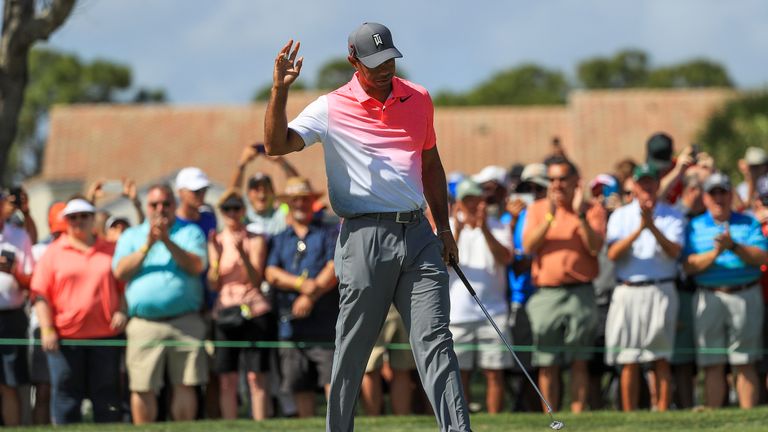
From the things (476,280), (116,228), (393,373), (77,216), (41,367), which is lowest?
(393,373)

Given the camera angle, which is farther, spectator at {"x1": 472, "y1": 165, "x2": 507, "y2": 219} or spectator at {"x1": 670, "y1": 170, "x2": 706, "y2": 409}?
spectator at {"x1": 472, "y1": 165, "x2": 507, "y2": 219}

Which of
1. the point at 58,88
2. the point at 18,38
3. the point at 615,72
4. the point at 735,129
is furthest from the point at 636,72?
the point at 18,38

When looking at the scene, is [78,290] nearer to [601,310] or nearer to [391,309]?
[391,309]

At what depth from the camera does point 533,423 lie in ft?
35.0

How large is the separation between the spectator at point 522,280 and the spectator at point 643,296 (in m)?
0.74

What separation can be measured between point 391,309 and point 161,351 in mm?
1898

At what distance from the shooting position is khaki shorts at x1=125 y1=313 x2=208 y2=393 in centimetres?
1193

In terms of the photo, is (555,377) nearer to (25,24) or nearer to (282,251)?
(282,251)

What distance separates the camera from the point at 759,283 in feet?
39.7

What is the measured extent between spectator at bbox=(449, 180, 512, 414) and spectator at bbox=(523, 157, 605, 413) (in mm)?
297

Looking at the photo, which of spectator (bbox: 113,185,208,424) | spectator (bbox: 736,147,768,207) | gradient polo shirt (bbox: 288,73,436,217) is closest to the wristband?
spectator (bbox: 113,185,208,424)

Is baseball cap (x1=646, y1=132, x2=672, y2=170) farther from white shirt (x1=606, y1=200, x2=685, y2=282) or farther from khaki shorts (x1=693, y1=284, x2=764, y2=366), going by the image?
khaki shorts (x1=693, y1=284, x2=764, y2=366)

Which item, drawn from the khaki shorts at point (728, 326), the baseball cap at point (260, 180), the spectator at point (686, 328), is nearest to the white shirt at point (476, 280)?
the spectator at point (686, 328)

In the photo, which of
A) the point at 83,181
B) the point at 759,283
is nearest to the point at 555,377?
the point at 759,283
